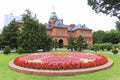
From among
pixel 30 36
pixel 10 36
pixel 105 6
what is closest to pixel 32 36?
pixel 30 36

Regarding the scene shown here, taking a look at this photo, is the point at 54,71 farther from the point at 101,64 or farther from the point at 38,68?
the point at 101,64

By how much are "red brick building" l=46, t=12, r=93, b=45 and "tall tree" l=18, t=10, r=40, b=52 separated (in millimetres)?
18674

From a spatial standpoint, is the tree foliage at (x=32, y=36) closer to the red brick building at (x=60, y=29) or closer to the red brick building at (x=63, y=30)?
the red brick building at (x=60, y=29)

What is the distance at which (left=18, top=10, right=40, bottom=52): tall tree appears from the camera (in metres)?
22.7

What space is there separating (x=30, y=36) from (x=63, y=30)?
2168cm

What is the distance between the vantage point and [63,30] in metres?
43.7

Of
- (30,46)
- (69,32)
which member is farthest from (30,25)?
(69,32)

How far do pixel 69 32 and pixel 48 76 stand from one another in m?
40.5

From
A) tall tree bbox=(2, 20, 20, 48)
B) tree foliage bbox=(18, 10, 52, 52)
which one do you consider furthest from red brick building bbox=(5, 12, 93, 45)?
tree foliage bbox=(18, 10, 52, 52)

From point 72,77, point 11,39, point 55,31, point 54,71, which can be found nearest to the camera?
point 72,77

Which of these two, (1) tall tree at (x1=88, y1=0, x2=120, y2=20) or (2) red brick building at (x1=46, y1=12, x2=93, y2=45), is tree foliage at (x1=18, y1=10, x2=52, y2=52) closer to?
(1) tall tree at (x1=88, y1=0, x2=120, y2=20)

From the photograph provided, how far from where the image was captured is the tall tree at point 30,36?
22.7 metres

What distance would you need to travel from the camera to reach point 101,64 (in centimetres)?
984

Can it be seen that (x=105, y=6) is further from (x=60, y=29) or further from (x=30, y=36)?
(x=60, y=29)
